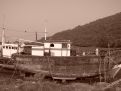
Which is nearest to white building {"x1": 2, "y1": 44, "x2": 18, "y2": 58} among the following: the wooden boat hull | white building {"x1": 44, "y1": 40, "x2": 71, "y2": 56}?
the wooden boat hull

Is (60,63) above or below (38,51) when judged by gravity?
below

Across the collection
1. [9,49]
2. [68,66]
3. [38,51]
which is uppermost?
[9,49]

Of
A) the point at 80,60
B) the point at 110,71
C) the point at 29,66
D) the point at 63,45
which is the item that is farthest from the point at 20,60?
the point at 110,71

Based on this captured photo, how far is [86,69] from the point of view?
21.9 m

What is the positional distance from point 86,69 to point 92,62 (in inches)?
43.8

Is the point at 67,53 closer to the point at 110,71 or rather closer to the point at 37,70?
the point at 37,70

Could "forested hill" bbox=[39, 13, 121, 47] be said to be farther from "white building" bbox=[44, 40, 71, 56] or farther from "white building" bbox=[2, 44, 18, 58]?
"white building" bbox=[2, 44, 18, 58]

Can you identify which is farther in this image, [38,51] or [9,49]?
[9,49]

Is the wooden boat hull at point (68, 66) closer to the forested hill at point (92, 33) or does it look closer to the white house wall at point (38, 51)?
the white house wall at point (38, 51)

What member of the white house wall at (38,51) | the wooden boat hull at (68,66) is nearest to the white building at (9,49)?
the white house wall at (38,51)

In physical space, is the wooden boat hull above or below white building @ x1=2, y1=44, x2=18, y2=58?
below

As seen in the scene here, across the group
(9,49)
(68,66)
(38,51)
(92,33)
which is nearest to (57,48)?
(38,51)

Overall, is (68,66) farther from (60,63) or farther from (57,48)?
(57,48)

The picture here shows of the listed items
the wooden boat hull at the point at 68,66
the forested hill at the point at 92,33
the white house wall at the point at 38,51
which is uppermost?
the forested hill at the point at 92,33
